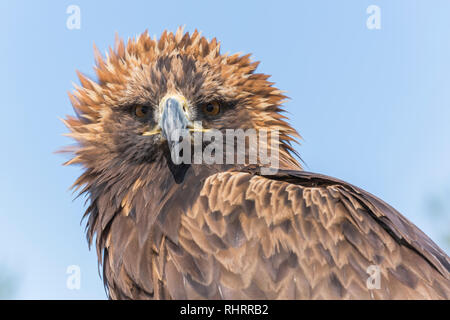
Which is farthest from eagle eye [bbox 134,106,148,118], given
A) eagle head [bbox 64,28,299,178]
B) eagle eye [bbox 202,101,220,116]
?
eagle eye [bbox 202,101,220,116]

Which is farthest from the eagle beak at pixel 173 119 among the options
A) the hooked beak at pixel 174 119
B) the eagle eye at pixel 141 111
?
the eagle eye at pixel 141 111

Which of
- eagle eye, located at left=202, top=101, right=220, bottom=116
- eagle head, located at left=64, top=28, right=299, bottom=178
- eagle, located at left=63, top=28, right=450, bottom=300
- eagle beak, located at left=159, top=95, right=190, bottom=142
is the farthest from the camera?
eagle eye, located at left=202, top=101, right=220, bottom=116

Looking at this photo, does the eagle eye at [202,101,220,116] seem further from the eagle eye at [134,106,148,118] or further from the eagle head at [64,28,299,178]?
the eagle eye at [134,106,148,118]

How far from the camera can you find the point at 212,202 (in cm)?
525

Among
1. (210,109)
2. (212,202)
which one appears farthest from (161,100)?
(212,202)

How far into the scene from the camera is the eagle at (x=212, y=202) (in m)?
4.96

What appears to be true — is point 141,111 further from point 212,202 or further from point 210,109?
point 212,202

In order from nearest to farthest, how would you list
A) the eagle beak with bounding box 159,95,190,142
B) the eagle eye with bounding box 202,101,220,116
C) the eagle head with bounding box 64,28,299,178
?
the eagle beak with bounding box 159,95,190,142, the eagle head with bounding box 64,28,299,178, the eagle eye with bounding box 202,101,220,116

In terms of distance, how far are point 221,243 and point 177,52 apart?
2124 millimetres

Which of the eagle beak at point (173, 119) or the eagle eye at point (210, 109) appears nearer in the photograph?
the eagle beak at point (173, 119)

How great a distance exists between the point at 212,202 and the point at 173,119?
90cm

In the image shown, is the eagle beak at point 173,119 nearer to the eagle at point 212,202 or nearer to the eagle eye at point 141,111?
the eagle at point 212,202

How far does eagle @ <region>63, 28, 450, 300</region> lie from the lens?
4.96 m

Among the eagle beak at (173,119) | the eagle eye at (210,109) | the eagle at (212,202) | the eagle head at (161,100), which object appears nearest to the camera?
the eagle at (212,202)
